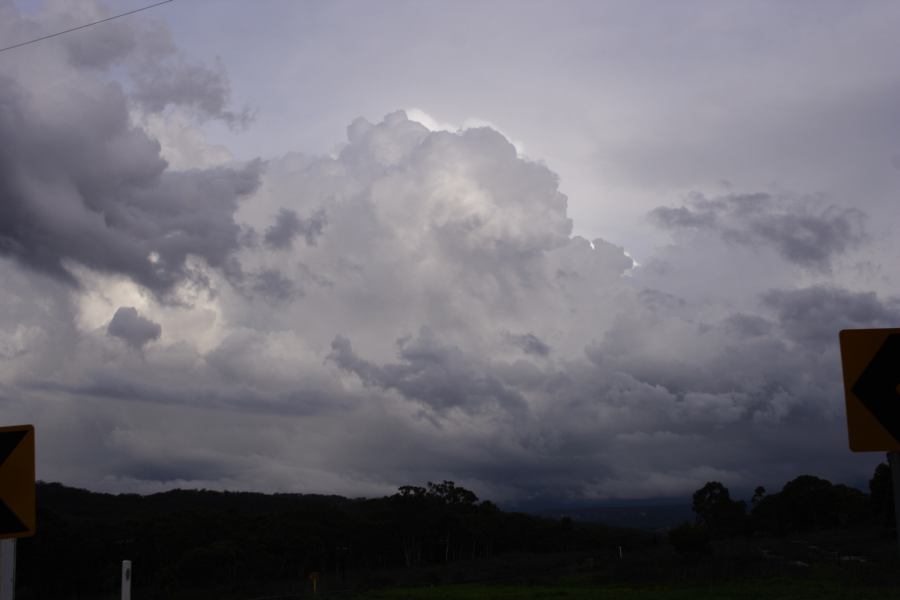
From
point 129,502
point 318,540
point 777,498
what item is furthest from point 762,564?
point 129,502

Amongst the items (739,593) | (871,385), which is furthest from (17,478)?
(739,593)

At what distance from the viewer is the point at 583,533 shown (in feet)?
452

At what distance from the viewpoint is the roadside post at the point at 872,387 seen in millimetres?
5215

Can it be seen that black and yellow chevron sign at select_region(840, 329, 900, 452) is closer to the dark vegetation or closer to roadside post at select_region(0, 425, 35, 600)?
roadside post at select_region(0, 425, 35, 600)

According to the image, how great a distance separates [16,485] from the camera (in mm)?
6156

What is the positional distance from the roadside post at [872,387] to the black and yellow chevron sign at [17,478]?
16.2ft

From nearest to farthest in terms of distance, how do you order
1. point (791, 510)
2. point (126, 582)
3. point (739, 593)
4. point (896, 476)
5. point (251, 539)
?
point (896, 476) < point (126, 582) < point (739, 593) < point (251, 539) < point (791, 510)

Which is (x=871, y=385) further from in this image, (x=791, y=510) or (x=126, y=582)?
(x=791, y=510)

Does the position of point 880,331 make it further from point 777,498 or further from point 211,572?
point 777,498

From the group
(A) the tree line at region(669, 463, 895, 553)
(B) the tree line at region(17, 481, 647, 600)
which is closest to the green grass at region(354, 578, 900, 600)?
(B) the tree line at region(17, 481, 647, 600)

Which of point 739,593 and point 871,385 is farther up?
point 871,385

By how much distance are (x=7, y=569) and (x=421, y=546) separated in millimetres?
108672

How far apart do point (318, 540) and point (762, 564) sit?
53.8 m

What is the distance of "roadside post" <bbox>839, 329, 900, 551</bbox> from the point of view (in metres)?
5.21
